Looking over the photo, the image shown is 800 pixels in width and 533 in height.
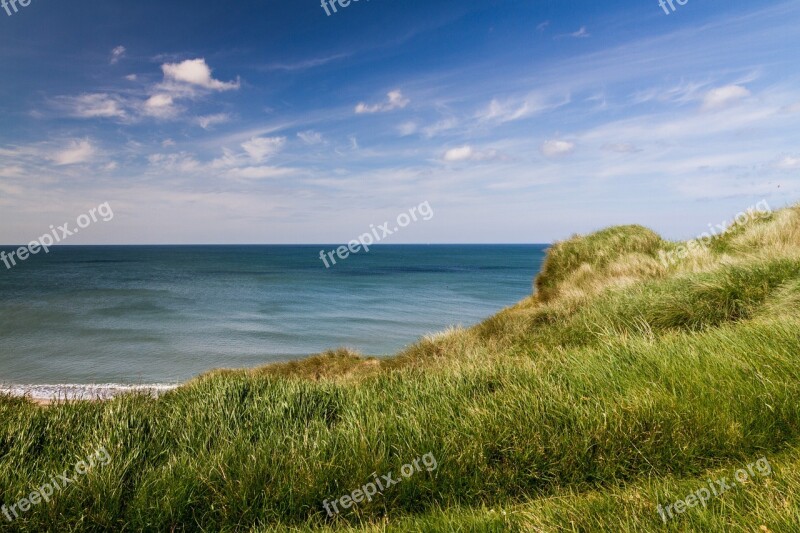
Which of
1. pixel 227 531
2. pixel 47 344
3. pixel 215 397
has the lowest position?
pixel 227 531

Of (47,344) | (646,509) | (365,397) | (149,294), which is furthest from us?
(149,294)

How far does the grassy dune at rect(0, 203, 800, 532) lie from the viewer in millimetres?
2922

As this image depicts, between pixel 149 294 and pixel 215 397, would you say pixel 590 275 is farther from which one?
pixel 149 294

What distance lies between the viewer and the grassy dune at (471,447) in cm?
292

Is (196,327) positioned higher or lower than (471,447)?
higher

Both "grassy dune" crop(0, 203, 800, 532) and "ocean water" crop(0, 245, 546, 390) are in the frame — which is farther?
"ocean water" crop(0, 245, 546, 390)

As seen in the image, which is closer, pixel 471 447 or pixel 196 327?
pixel 471 447

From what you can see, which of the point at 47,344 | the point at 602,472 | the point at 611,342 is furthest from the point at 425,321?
the point at 602,472

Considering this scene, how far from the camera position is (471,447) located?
369 cm

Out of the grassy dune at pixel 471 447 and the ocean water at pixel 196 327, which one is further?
the ocean water at pixel 196 327

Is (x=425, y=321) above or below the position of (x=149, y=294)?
below

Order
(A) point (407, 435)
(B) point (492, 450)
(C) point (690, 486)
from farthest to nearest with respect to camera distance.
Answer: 1. (A) point (407, 435)
2. (B) point (492, 450)
3. (C) point (690, 486)

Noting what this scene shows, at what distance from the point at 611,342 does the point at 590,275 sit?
9.66m

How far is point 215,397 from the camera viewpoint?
5.32 metres
